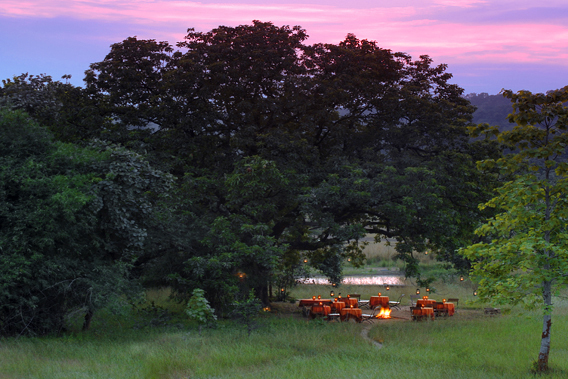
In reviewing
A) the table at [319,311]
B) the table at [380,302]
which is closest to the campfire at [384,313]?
the table at [380,302]

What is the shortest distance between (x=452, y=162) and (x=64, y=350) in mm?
12739

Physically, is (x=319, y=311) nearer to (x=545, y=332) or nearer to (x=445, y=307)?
(x=445, y=307)

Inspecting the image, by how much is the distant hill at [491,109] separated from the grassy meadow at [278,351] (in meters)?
49.3

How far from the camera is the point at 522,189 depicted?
935 cm

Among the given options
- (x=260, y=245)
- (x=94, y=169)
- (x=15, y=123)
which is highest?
(x=15, y=123)

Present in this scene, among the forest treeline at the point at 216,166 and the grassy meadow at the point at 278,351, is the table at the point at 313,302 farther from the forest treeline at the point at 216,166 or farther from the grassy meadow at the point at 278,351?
the grassy meadow at the point at 278,351

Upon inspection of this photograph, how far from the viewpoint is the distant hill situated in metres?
75.1

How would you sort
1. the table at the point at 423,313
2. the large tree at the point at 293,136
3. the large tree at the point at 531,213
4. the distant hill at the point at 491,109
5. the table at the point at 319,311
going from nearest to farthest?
the large tree at the point at 531,213
the large tree at the point at 293,136
the table at the point at 319,311
the table at the point at 423,313
the distant hill at the point at 491,109

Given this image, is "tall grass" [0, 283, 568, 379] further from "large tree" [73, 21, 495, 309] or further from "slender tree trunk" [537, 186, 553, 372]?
"large tree" [73, 21, 495, 309]

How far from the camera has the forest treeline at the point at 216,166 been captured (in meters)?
12.6

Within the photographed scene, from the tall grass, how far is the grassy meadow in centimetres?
2

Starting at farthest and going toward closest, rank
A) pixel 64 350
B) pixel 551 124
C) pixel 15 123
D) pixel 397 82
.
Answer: pixel 397 82
pixel 15 123
pixel 64 350
pixel 551 124

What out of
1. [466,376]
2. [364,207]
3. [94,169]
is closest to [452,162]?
[364,207]

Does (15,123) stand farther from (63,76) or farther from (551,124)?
(551,124)
